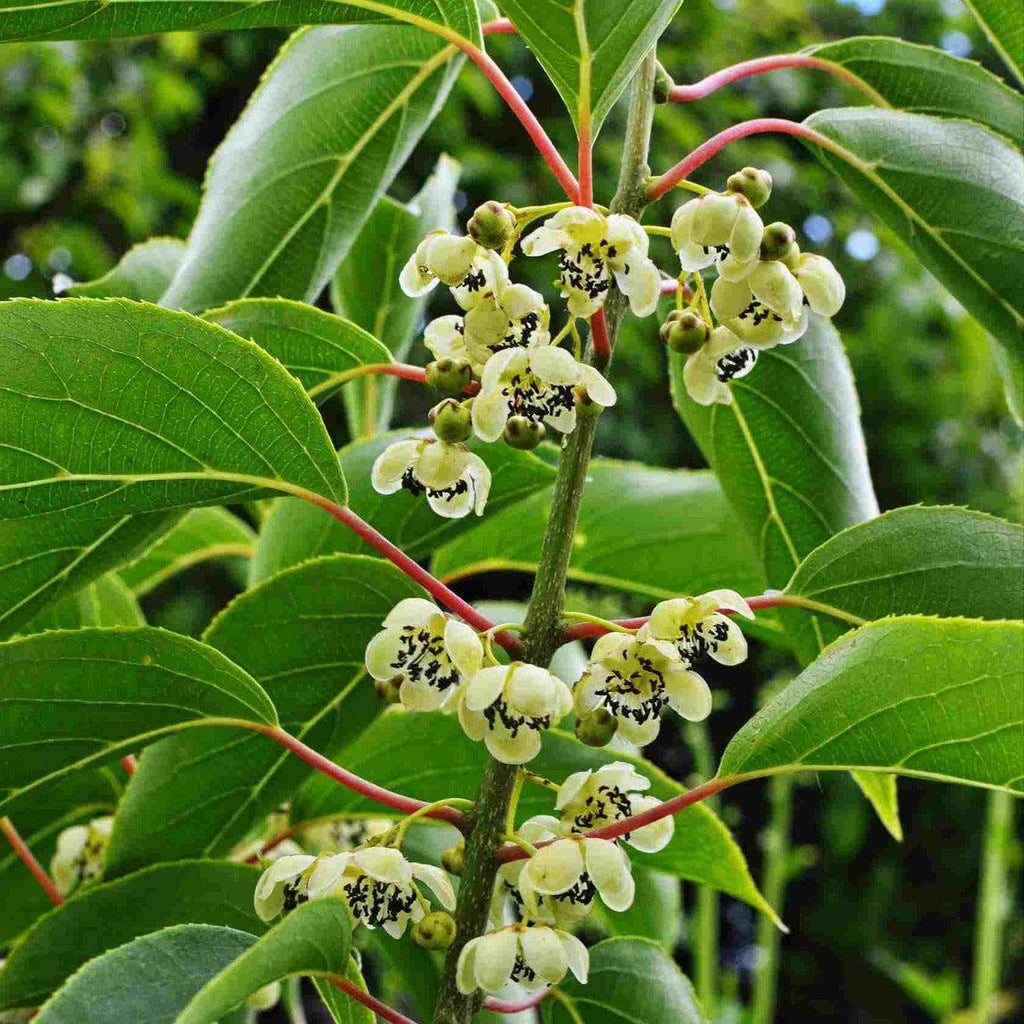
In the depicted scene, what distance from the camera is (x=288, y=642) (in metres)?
0.64

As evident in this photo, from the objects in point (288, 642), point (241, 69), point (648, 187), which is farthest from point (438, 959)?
point (241, 69)

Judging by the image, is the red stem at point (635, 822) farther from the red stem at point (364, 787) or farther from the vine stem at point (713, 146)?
the vine stem at point (713, 146)

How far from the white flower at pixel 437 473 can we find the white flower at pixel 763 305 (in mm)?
116

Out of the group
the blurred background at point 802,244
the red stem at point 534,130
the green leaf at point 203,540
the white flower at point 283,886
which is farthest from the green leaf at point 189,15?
the blurred background at point 802,244

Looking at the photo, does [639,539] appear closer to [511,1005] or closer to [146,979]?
[511,1005]

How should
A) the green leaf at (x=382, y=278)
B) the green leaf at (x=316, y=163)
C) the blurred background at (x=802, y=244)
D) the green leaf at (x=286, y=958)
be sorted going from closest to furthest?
1. the green leaf at (x=286, y=958)
2. the green leaf at (x=316, y=163)
3. the green leaf at (x=382, y=278)
4. the blurred background at (x=802, y=244)

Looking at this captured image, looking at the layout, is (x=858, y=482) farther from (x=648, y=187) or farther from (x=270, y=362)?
(x=270, y=362)

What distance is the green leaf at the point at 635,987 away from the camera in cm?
59

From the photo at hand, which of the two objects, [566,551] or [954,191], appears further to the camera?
[954,191]

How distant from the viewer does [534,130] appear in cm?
57

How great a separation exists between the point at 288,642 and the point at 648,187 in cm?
27

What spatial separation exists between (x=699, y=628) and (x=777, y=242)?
150mm

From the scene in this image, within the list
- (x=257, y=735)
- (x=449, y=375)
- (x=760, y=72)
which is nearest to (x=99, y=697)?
(x=257, y=735)

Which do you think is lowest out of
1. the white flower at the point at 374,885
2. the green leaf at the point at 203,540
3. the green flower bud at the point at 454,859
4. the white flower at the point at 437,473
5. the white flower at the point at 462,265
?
the white flower at the point at 374,885
